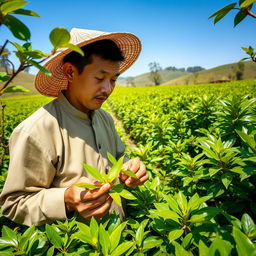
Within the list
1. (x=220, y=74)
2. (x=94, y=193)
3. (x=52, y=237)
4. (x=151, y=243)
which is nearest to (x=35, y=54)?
(x=94, y=193)

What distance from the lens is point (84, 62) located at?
1351 mm

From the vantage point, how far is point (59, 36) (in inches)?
19.7

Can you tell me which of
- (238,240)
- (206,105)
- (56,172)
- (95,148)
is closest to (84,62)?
(95,148)

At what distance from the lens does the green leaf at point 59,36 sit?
49 cm

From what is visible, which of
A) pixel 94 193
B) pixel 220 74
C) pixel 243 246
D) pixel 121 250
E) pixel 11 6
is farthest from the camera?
pixel 220 74

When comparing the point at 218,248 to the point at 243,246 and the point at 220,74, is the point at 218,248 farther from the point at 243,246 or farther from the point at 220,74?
the point at 220,74

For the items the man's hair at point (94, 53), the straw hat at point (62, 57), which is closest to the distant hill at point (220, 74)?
the straw hat at point (62, 57)

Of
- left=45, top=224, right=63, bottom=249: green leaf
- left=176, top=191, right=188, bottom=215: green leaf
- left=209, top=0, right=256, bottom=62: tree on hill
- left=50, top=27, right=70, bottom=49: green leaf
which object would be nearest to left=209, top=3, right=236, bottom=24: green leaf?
left=209, top=0, right=256, bottom=62: tree on hill

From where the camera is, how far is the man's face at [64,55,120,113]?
4.42 feet

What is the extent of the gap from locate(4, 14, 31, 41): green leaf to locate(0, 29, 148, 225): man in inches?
26.7

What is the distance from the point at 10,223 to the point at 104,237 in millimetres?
1395

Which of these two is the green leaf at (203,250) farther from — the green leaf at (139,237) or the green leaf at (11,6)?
the green leaf at (11,6)

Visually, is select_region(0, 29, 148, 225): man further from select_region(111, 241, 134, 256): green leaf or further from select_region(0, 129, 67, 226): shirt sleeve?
select_region(111, 241, 134, 256): green leaf

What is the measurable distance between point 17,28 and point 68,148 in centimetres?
91
